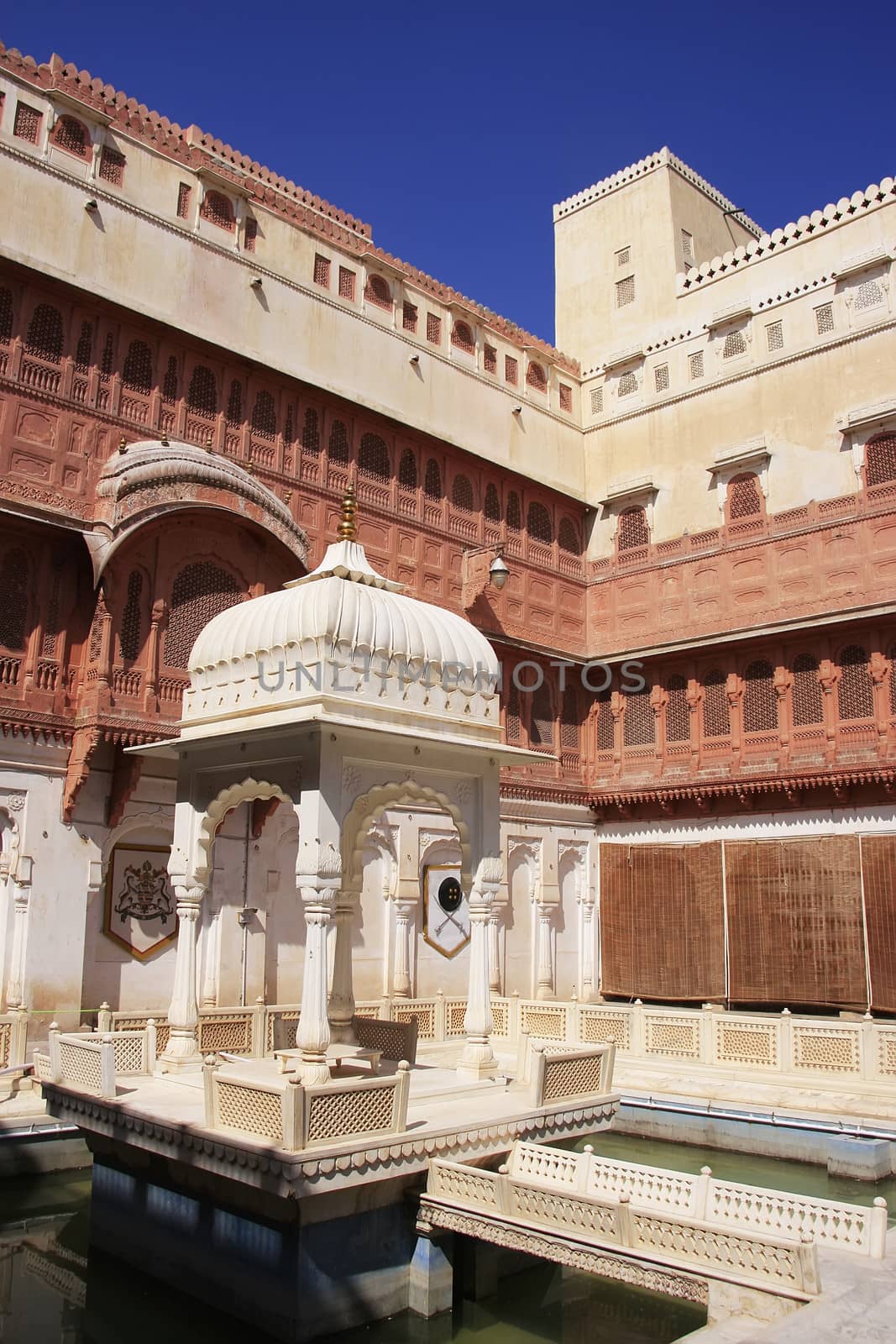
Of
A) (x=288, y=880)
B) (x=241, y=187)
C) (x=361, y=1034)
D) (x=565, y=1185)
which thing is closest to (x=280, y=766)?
(x=361, y=1034)

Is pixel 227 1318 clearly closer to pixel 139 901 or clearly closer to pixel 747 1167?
pixel 747 1167

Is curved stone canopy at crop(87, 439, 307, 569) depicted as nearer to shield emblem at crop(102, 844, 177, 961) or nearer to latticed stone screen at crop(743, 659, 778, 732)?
shield emblem at crop(102, 844, 177, 961)

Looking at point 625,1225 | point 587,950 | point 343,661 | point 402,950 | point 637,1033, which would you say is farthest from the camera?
point 587,950

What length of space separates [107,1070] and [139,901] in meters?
6.22

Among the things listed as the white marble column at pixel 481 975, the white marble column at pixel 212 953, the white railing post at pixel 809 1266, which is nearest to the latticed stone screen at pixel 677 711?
the white marble column at pixel 212 953

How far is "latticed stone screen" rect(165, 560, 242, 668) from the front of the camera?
14.6 m

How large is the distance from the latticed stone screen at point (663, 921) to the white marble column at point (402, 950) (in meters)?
4.35

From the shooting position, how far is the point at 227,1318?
7.19m

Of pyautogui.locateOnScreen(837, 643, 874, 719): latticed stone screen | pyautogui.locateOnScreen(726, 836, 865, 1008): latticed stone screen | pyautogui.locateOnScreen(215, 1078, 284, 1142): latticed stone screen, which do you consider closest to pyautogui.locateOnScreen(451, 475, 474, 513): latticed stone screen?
pyautogui.locateOnScreen(837, 643, 874, 719): latticed stone screen

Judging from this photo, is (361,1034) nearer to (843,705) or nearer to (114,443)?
(114,443)

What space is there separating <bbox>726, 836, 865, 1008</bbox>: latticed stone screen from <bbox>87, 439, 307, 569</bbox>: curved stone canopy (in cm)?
888

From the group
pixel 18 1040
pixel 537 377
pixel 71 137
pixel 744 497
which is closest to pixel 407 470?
pixel 537 377

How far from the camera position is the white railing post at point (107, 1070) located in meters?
8.34

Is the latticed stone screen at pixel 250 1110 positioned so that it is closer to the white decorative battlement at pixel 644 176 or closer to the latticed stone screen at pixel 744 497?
the latticed stone screen at pixel 744 497
